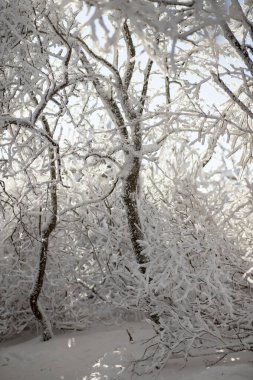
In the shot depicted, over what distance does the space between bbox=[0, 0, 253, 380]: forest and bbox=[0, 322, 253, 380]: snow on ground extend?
0.20 m

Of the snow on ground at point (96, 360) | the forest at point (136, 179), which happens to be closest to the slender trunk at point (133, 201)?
the forest at point (136, 179)

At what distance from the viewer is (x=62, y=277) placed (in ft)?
24.6

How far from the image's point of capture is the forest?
12.2 feet

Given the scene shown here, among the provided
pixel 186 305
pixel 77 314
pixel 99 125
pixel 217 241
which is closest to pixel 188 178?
pixel 217 241

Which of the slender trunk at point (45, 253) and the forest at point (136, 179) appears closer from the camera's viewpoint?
the forest at point (136, 179)

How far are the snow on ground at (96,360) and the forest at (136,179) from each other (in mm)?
201

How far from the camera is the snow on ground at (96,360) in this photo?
4270mm

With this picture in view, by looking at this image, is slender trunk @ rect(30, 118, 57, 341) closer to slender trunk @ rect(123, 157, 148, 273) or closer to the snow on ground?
the snow on ground

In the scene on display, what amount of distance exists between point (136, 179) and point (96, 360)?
283 cm

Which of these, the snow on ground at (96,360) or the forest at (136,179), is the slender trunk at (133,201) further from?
the snow on ground at (96,360)

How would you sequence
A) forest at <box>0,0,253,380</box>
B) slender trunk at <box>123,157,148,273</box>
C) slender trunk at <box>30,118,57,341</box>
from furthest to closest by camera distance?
slender trunk at <box>30,118,57,341</box>, slender trunk at <box>123,157,148,273</box>, forest at <box>0,0,253,380</box>

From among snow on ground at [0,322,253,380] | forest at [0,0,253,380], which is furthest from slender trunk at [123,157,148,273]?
snow on ground at [0,322,253,380]

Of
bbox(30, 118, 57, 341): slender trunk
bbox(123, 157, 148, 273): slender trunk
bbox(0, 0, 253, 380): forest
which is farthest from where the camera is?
bbox(30, 118, 57, 341): slender trunk

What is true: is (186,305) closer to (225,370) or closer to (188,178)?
(225,370)
